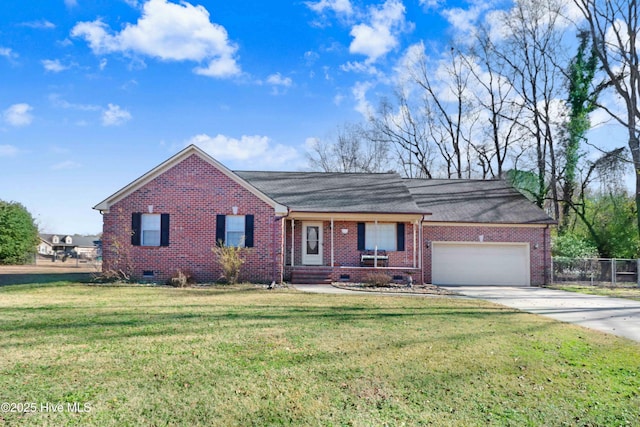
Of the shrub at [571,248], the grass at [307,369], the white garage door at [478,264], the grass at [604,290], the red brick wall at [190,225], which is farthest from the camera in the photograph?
the shrub at [571,248]

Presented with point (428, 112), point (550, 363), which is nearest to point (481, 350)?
point (550, 363)

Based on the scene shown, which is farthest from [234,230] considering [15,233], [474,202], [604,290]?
[15,233]

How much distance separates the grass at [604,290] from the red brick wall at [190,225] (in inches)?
470

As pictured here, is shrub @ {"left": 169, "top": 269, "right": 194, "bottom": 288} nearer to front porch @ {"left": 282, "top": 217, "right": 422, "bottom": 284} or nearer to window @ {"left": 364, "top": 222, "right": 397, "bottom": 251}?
front porch @ {"left": 282, "top": 217, "right": 422, "bottom": 284}

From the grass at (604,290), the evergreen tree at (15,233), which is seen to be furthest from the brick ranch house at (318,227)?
the evergreen tree at (15,233)

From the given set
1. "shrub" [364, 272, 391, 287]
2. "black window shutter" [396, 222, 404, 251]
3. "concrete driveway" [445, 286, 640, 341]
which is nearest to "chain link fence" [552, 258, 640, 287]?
"concrete driveway" [445, 286, 640, 341]

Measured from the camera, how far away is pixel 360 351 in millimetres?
6344

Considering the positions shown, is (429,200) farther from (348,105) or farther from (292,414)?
(292,414)

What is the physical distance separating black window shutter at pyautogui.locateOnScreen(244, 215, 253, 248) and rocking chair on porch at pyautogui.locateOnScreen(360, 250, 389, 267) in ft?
15.5

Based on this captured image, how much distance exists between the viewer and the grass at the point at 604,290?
636 inches

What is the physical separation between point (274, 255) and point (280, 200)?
3.29 meters

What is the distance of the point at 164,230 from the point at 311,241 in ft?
19.6

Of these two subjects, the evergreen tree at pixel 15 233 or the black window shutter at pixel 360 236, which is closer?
the black window shutter at pixel 360 236

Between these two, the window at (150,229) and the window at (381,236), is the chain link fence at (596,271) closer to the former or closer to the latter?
the window at (381,236)
